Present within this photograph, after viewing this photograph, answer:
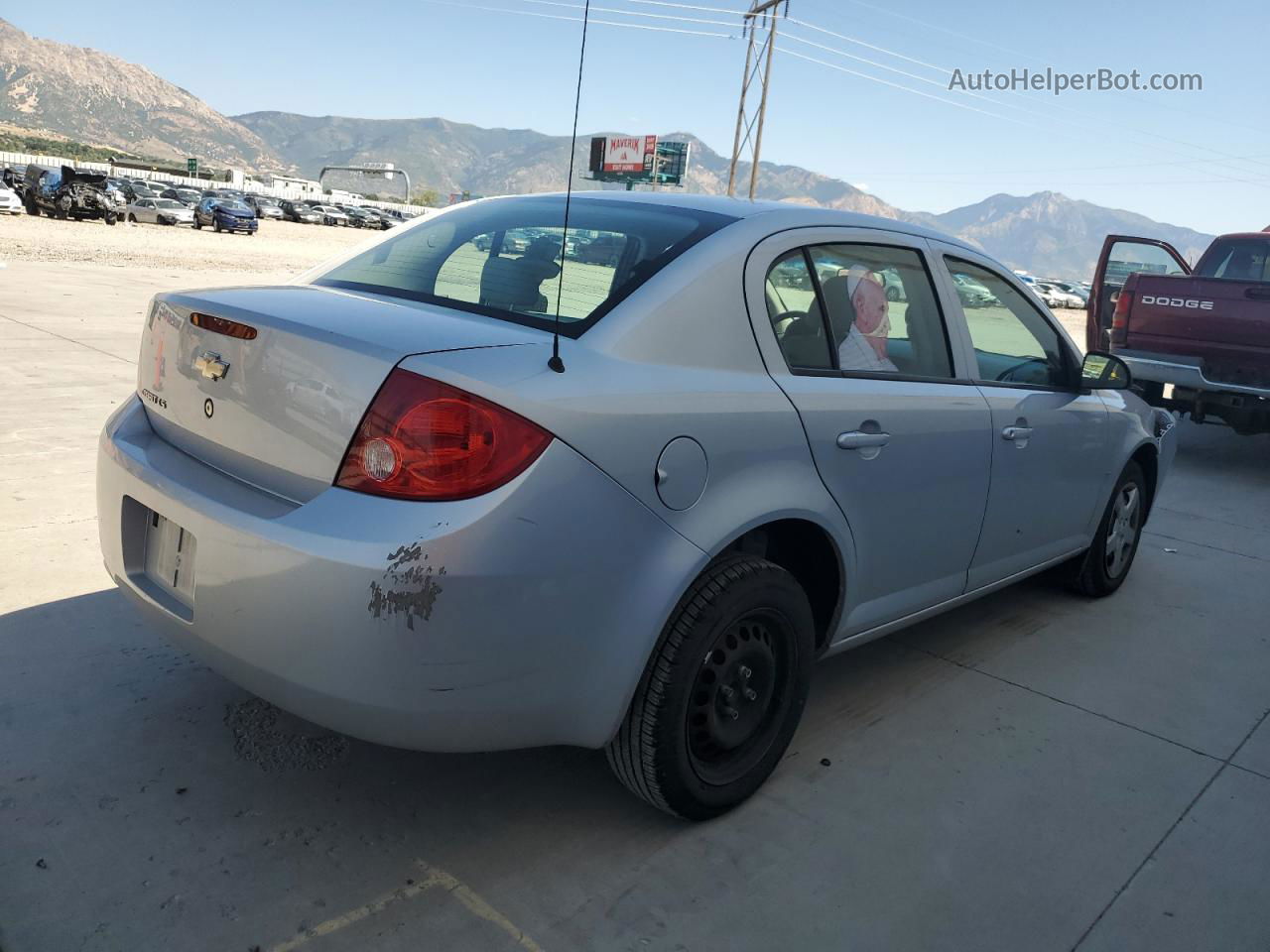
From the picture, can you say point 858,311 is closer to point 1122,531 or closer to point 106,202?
point 1122,531

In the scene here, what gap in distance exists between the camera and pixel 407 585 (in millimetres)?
2002

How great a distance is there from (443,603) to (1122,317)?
8388 mm

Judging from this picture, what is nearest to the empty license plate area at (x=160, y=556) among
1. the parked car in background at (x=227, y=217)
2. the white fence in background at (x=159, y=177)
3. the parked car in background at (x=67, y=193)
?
the parked car in background at (x=67, y=193)

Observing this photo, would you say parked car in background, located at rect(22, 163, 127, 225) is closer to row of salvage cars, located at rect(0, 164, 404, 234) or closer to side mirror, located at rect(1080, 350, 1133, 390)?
row of salvage cars, located at rect(0, 164, 404, 234)

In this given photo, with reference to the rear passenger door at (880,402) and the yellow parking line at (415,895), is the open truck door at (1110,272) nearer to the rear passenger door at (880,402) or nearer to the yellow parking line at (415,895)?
the rear passenger door at (880,402)

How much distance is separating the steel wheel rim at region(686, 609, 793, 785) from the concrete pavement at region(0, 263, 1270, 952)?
0.17 m

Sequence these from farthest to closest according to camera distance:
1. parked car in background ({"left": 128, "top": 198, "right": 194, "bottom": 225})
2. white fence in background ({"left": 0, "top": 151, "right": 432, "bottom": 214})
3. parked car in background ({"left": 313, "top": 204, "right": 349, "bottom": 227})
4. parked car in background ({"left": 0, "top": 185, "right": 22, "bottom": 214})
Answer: white fence in background ({"left": 0, "top": 151, "right": 432, "bottom": 214}) < parked car in background ({"left": 313, "top": 204, "right": 349, "bottom": 227}) < parked car in background ({"left": 128, "top": 198, "right": 194, "bottom": 225}) < parked car in background ({"left": 0, "top": 185, "right": 22, "bottom": 214})

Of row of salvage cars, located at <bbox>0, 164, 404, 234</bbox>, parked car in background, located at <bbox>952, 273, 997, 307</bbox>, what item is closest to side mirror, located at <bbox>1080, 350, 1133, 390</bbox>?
→ parked car in background, located at <bbox>952, 273, 997, 307</bbox>

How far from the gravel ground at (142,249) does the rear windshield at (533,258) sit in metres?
17.0

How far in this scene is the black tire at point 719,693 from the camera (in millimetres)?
2420

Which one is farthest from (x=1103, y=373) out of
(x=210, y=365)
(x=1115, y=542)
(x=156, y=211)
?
(x=156, y=211)

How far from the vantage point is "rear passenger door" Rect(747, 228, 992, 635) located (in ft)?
9.11

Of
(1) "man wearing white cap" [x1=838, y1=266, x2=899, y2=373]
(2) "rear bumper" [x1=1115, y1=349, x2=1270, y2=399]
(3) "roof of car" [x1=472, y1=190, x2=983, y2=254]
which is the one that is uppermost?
(3) "roof of car" [x1=472, y1=190, x2=983, y2=254]

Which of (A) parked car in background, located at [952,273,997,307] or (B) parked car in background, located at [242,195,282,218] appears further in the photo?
(B) parked car in background, located at [242,195,282,218]
